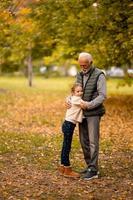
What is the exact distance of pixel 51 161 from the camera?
1117 cm

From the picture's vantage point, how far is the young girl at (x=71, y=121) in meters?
9.42

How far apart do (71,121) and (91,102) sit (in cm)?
60

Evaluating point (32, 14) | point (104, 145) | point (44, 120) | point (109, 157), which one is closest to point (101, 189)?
point (109, 157)

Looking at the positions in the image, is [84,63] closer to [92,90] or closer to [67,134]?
[92,90]

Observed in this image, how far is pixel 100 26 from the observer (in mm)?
20797

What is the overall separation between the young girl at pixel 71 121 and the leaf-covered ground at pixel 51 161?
0.20 meters

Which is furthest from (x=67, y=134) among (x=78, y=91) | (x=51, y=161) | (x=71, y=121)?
(x=51, y=161)

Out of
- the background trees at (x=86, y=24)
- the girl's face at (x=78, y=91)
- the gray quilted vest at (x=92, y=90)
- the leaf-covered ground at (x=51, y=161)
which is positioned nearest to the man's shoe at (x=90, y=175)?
the leaf-covered ground at (x=51, y=161)

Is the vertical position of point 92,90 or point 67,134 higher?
point 92,90

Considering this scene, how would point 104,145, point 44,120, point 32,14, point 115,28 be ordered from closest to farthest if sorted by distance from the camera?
point 104,145
point 44,120
point 115,28
point 32,14

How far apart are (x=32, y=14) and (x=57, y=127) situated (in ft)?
28.2

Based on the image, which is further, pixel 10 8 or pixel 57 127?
pixel 57 127

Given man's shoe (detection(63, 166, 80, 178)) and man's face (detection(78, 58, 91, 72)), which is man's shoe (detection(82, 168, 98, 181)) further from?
man's face (detection(78, 58, 91, 72))

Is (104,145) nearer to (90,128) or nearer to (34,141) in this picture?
(34,141)
